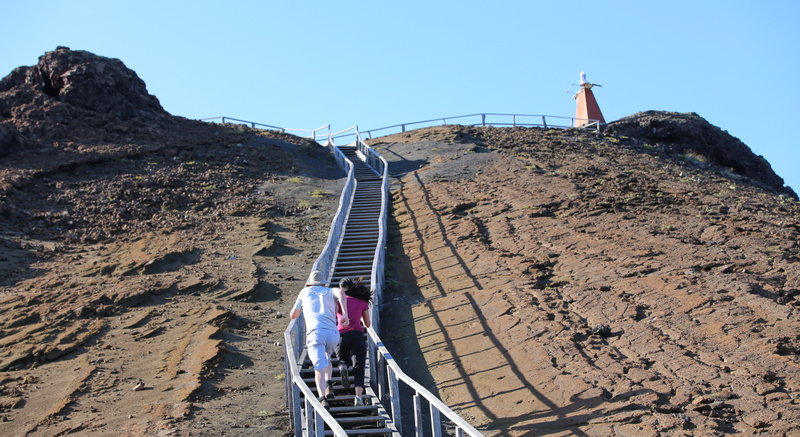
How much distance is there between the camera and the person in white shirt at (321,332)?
9703mm

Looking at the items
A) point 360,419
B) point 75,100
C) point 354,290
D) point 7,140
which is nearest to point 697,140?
point 75,100

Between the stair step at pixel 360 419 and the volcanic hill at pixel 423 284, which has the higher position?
the volcanic hill at pixel 423 284

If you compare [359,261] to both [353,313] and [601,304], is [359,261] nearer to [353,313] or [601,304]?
[601,304]

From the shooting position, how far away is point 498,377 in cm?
1284

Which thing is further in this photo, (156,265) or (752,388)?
(156,265)

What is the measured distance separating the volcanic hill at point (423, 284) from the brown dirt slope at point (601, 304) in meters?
0.05

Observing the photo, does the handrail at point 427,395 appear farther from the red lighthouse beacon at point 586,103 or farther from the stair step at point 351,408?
the red lighthouse beacon at point 586,103

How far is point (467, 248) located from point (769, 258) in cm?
741

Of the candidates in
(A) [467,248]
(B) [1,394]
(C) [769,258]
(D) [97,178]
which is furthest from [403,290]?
(D) [97,178]

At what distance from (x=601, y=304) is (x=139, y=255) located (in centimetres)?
1206

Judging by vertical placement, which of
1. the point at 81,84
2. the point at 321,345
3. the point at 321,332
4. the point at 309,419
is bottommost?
the point at 309,419

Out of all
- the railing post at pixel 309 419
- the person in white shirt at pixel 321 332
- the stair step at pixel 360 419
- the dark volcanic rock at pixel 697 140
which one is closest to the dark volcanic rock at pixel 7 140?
the person in white shirt at pixel 321 332

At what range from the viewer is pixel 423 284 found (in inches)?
742

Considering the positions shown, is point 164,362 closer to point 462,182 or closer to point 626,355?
point 626,355
